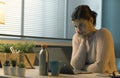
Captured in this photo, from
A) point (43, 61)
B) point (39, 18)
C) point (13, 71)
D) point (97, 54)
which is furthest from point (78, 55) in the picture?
point (39, 18)

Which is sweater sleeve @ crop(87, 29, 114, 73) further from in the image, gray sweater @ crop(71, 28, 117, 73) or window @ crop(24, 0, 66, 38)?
window @ crop(24, 0, 66, 38)

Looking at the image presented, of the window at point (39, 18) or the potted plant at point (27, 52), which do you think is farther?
the window at point (39, 18)

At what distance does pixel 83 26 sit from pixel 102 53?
13.5 inches

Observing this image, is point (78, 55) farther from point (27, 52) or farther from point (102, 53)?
point (27, 52)

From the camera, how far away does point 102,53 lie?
2588 mm

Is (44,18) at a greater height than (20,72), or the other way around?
(44,18)

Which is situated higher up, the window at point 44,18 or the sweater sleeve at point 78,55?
the window at point 44,18

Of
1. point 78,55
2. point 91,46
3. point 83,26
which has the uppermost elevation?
point 83,26

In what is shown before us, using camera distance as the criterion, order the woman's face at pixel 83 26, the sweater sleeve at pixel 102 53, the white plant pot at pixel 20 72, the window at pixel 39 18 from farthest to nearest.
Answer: the window at pixel 39 18, the woman's face at pixel 83 26, the sweater sleeve at pixel 102 53, the white plant pot at pixel 20 72

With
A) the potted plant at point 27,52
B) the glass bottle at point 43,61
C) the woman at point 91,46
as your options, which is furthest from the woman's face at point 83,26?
the glass bottle at point 43,61

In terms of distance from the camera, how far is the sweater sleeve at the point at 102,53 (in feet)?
8.41

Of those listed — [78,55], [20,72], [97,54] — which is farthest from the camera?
[78,55]

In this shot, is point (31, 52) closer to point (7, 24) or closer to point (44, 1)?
point (7, 24)

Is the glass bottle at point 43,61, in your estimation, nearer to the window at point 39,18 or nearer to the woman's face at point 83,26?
the woman's face at point 83,26
